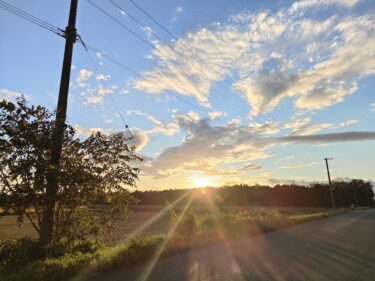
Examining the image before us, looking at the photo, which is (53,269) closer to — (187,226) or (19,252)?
(19,252)

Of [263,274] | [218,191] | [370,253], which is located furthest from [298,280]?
[218,191]

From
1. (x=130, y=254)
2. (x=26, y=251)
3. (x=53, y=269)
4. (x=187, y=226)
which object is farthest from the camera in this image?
(x=187, y=226)

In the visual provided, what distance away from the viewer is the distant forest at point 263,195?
322 feet

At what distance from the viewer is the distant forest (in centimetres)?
9817

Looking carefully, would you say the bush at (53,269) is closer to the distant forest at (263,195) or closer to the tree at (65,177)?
the tree at (65,177)

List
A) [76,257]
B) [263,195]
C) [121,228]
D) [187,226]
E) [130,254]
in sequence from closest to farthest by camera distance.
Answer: [76,257]
[130,254]
[187,226]
[121,228]
[263,195]

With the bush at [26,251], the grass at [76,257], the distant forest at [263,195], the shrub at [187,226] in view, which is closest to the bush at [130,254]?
the grass at [76,257]

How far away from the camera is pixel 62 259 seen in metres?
9.17

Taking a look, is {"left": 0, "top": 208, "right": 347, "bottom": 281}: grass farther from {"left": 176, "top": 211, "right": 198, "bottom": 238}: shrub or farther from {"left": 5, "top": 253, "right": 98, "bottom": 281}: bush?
{"left": 176, "top": 211, "right": 198, "bottom": 238}: shrub

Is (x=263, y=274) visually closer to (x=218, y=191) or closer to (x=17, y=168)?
(x=17, y=168)

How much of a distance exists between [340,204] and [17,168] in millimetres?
119153

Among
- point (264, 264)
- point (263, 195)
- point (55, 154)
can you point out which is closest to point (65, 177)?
point (55, 154)

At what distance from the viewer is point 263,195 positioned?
10031 cm

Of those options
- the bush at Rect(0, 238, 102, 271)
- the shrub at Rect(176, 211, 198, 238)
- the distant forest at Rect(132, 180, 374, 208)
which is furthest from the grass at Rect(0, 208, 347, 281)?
the distant forest at Rect(132, 180, 374, 208)
